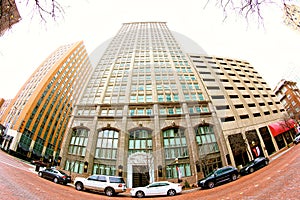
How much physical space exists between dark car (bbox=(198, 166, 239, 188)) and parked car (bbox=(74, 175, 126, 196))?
389 cm

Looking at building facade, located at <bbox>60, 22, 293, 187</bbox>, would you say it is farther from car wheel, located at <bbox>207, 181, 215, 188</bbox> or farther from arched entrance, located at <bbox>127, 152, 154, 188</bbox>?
car wheel, located at <bbox>207, 181, 215, 188</bbox>

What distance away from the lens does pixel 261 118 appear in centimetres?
1289

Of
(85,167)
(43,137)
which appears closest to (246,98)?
(85,167)

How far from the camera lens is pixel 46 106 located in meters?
22.9

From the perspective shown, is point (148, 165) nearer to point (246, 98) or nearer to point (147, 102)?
point (147, 102)

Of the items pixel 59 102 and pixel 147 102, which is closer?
pixel 147 102

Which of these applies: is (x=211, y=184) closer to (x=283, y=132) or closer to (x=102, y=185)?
(x=102, y=185)

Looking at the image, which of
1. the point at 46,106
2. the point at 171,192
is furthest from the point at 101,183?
the point at 46,106

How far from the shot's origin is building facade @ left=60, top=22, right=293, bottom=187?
6258mm

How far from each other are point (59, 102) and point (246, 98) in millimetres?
34411

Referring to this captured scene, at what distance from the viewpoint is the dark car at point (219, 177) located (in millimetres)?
5710

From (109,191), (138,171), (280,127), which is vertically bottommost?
(109,191)

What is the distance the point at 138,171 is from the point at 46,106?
2598 centimetres

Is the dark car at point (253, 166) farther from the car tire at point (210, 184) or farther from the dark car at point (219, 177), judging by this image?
the car tire at point (210, 184)
